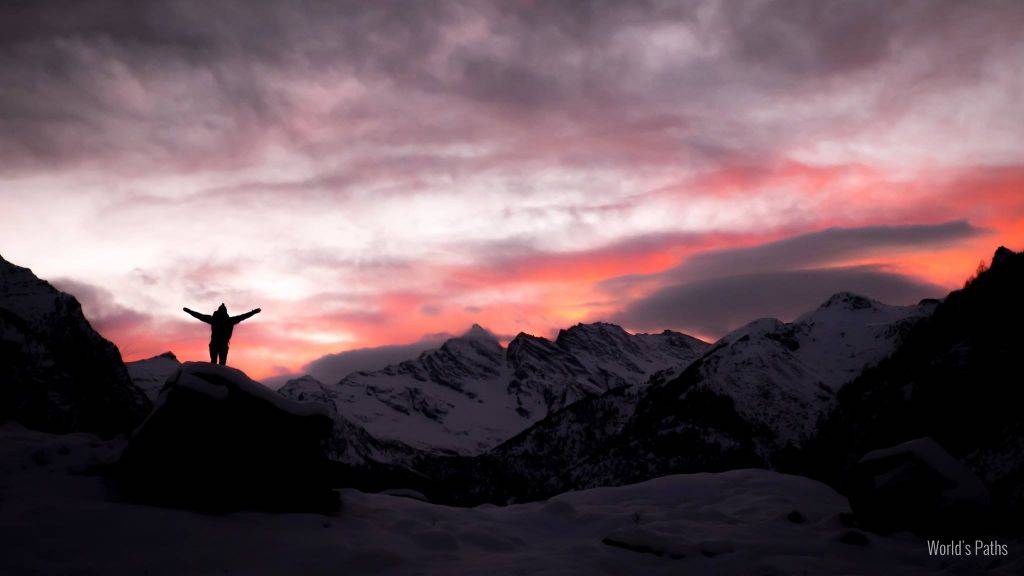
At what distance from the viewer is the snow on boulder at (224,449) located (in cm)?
1573

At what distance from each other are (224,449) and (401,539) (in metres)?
4.83

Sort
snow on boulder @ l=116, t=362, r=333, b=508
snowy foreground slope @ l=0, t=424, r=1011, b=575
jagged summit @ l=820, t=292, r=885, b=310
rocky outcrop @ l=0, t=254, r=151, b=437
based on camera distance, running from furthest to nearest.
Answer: jagged summit @ l=820, t=292, r=885, b=310 → rocky outcrop @ l=0, t=254, r=151, b=437 → snow on boulder @ l=116, t=362, r=333, b=508 → snowy foreground slope @ l=0, t=424, r=1011, b=575

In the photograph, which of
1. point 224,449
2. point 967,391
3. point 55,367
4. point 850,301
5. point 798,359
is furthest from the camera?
point 850,301

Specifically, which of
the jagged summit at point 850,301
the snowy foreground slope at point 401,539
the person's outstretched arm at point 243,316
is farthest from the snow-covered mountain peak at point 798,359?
the person's outstretched arm at point 243,316

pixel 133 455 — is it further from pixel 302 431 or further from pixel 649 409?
pixel 649 409

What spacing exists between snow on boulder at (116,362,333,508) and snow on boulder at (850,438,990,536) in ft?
43.1

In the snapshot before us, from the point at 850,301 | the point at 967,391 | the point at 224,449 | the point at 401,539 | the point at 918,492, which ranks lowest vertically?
the point at 401,539

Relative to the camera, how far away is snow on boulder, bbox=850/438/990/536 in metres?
14.4

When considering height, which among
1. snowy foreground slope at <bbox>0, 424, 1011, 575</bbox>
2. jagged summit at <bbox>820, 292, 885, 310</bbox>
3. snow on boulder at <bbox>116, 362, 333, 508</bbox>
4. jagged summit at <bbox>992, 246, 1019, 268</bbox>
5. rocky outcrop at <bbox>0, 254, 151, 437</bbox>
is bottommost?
snowy foreground slope at <bbox>0, 424, 1011, 575</bbox>

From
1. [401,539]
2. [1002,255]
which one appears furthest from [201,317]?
[1002,255]

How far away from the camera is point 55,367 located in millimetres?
20047

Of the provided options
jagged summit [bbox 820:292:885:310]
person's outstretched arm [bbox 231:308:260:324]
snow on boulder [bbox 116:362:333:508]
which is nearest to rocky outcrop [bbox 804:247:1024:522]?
A: snow on boulder [bbox 116:362:333:508]

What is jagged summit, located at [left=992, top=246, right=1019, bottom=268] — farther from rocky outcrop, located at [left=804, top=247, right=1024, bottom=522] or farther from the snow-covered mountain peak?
the snow-covered mountain peak

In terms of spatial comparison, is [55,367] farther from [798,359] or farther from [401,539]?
[798,359]
